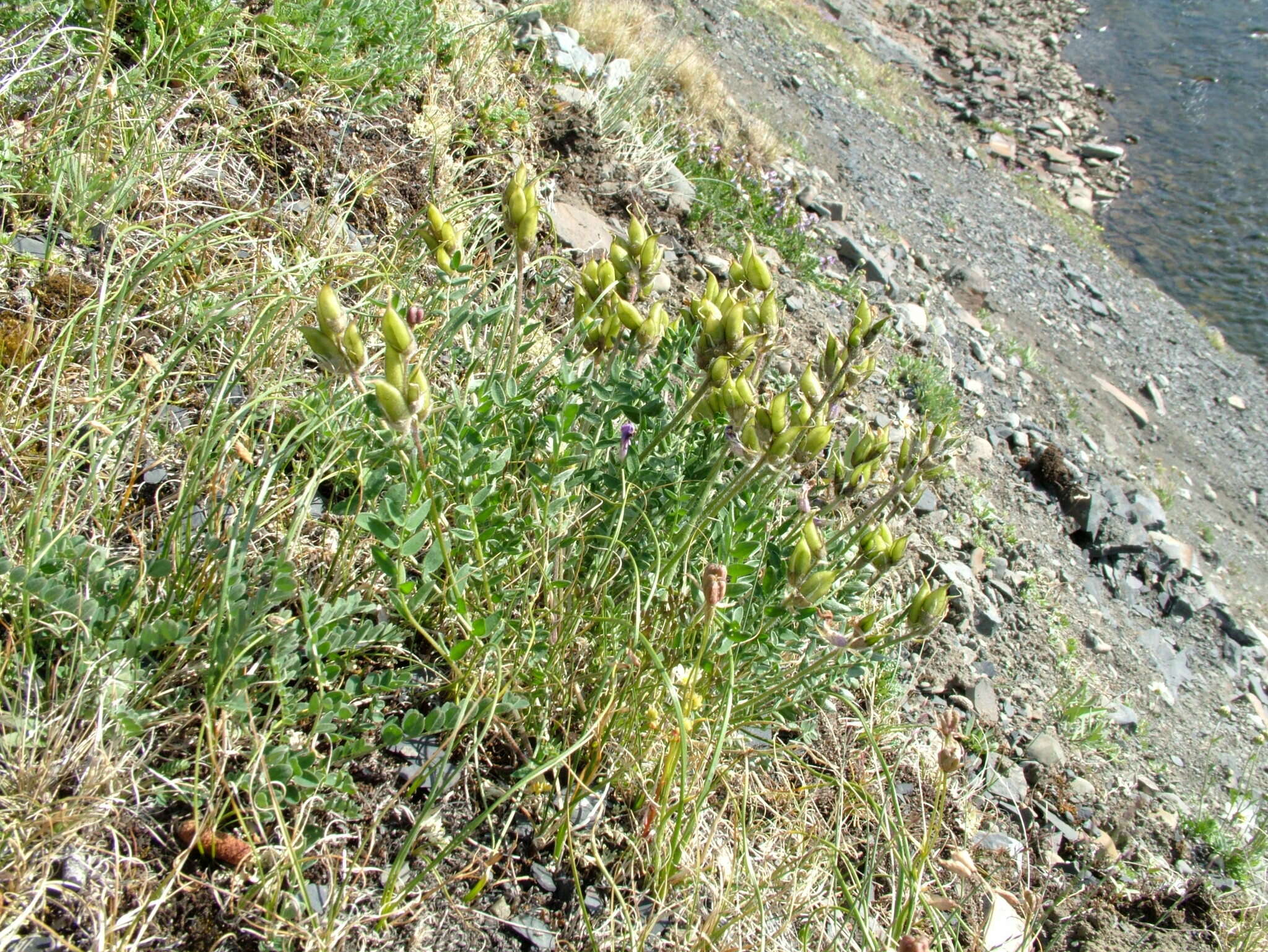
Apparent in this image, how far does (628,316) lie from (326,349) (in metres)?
0.69

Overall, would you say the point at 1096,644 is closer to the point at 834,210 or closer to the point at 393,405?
the point at 834,210

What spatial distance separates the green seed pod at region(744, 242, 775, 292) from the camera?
2088 mm

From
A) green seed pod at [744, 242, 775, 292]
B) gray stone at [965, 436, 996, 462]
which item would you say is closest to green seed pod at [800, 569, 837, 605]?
green seed pod at [744, 242, 775, 292]

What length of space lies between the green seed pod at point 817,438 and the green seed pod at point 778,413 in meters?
0.15

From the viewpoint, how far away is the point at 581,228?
384 centimetres

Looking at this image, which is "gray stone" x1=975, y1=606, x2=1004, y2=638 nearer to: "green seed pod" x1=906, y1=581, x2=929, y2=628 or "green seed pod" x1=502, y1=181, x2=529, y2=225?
"green seed pod" x1=906, y1=581, x2=929, y2=628

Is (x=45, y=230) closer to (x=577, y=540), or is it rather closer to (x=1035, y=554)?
(x=577, y=540)

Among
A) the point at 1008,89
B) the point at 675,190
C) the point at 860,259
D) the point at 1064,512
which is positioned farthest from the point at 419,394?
the point at 1008,89

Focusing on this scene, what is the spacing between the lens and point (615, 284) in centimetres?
210

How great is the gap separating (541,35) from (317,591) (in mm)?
3808

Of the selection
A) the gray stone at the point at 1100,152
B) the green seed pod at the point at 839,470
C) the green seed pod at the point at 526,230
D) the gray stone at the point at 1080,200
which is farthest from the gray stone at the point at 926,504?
the gray stone at the point at 1100,152

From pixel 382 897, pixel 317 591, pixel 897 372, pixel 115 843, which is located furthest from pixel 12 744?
pixel 897 372

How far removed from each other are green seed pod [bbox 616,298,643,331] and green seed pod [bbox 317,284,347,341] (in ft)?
2.18

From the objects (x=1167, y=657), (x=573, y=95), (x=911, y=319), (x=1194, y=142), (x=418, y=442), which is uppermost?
(x=1194, y=142)
